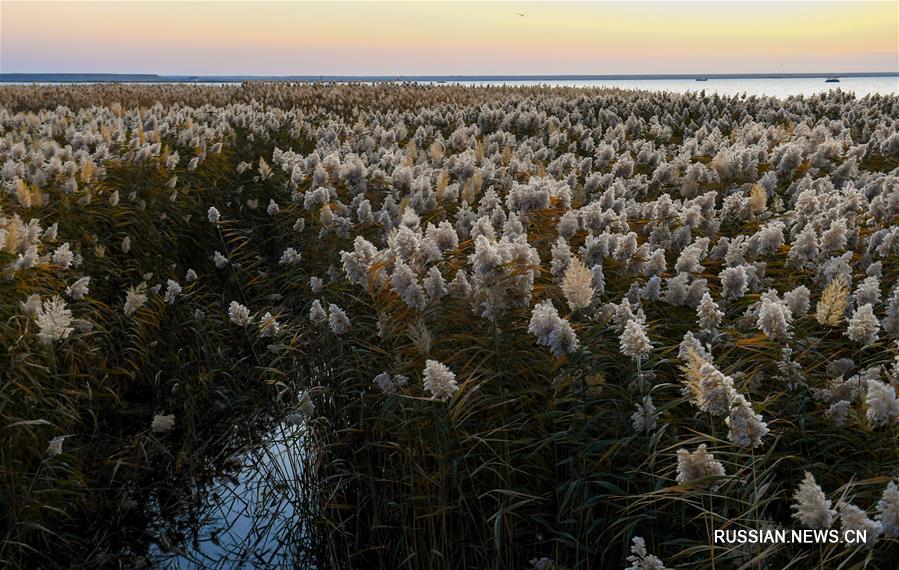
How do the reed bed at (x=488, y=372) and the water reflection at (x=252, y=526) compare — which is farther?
the water reflection at (x=252, y=526)

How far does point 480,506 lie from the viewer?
365 centimetres

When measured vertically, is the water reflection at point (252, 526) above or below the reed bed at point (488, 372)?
below

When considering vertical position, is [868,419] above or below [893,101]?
below

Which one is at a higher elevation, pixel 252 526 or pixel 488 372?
pixel 488 372

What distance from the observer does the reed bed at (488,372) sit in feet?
10.2

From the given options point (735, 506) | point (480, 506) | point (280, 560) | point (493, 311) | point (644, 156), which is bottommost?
point (280, 560)

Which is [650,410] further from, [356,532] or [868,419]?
[356,532]

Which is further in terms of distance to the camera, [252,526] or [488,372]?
[252,526]

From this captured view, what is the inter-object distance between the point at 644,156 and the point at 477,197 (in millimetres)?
2310

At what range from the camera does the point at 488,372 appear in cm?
379

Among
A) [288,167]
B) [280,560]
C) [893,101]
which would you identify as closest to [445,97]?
[893,101]

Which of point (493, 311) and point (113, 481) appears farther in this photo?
point (113, 481)

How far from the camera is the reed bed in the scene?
10.2ft

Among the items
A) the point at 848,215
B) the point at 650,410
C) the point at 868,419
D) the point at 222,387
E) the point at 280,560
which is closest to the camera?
the point at 868,419
